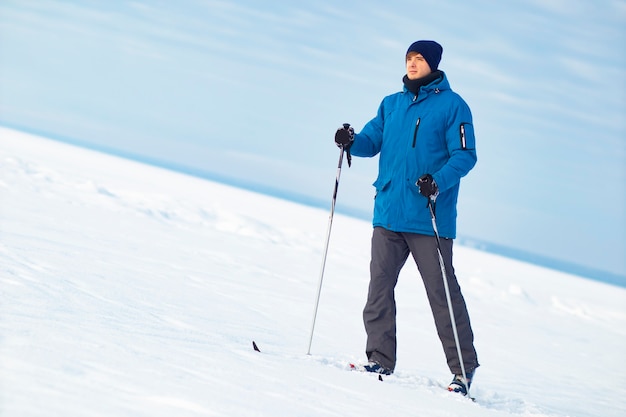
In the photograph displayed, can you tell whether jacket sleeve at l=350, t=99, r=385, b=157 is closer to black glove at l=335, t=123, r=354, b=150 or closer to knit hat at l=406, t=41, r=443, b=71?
black glove at l=335, t=123, r=354, b=150

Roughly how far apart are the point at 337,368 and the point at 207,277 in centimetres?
264

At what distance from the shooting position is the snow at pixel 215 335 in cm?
192

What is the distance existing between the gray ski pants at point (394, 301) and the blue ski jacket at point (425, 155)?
0.28ft

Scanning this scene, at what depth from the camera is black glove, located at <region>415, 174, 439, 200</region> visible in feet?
9.91

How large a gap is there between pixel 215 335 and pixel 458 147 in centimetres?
138

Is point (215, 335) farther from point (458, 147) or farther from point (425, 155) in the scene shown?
point (458, 147)

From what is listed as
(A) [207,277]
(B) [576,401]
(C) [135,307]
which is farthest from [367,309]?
(A) [207,277]

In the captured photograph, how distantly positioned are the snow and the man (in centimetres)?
22

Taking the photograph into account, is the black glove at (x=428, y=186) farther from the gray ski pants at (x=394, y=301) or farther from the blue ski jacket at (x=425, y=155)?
the gray ski pants at (x=394, y=301)

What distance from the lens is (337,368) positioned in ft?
9.70

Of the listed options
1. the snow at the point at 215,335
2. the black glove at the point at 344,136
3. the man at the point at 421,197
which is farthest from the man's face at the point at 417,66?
the snow at the point at 215,335

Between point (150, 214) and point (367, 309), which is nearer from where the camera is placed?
point (367, 309)

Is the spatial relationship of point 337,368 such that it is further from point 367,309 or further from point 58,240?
point 58,240

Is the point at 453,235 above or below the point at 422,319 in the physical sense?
above
